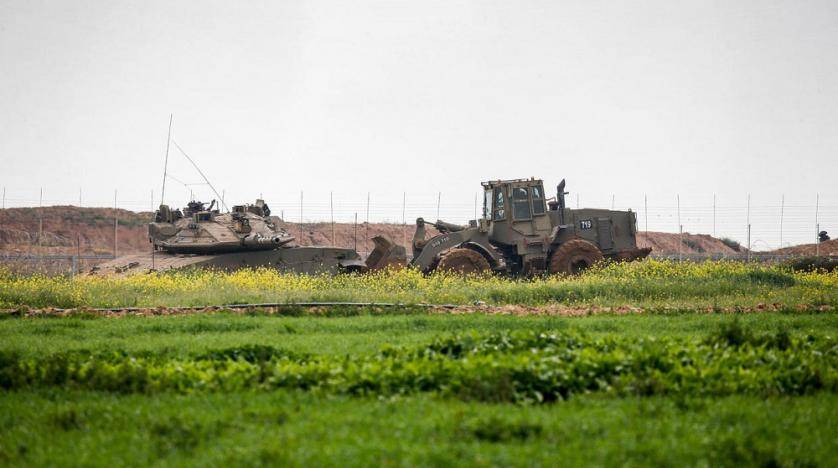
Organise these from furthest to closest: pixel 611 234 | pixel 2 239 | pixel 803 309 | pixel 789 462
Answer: pixel 2 239, pixel 611 234, pixel 803 309, pixel 789 462

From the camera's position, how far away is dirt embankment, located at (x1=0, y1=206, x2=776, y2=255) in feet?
223

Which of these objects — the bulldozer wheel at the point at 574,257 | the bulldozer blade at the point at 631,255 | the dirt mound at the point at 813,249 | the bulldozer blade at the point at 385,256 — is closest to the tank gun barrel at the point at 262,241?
the bulldozer blade at the point at 385,256

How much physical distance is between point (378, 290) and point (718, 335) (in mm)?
14038

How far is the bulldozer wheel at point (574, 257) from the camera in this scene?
32.1m

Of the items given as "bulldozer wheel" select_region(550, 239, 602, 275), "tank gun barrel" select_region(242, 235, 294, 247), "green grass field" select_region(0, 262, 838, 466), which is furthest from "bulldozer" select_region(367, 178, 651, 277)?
"green grass field" select_region(0, 262, 838, 466)

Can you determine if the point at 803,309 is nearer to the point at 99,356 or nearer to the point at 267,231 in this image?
the point at 99,356

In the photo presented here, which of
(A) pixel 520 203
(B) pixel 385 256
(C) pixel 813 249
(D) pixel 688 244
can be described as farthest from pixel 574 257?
(D) pixel 688 244

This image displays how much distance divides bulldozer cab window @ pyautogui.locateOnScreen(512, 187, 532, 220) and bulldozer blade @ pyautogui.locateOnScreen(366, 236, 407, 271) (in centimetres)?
431

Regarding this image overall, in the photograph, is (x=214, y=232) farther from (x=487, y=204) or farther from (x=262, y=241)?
(x=487, y=204)

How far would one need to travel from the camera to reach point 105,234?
73438mm

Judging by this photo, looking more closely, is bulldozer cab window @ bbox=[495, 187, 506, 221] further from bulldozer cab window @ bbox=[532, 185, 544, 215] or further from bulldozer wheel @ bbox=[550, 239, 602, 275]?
bulldozer wheel @ bbox=[550, 239, 602, 275]

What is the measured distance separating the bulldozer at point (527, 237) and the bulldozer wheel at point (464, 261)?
26 centimetres

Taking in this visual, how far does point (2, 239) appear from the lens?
68.1 metres

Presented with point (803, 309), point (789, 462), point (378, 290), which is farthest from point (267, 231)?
point (789, 462)
